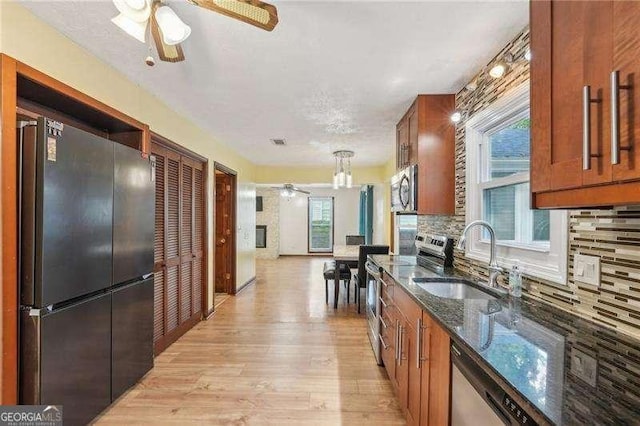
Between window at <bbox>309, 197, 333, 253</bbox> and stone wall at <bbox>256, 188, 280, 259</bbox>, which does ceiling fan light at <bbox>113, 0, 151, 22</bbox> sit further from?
window at <bbox>309, 197, 333, 253</bbox>

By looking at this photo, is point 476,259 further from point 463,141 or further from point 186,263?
point 186,263

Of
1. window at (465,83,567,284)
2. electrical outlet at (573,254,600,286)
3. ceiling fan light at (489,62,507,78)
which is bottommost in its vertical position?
electrical outlet at (573,254,600,286)

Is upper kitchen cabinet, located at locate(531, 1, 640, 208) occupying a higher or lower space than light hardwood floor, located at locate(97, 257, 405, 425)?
higher

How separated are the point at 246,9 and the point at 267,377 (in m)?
2.54

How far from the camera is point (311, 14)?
157 centimetres

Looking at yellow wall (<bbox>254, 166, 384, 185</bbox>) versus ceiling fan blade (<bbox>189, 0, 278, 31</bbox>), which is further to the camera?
yellow wall (<bbox>254, 166, 384, 185</bbox>)

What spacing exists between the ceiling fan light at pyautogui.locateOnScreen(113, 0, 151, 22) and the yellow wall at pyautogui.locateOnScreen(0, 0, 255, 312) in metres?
0.79

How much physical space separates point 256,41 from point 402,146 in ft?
6.04

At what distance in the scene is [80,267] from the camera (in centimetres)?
169

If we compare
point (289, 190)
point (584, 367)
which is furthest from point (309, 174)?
point (584, 367)

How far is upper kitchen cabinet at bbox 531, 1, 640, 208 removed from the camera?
732 mm

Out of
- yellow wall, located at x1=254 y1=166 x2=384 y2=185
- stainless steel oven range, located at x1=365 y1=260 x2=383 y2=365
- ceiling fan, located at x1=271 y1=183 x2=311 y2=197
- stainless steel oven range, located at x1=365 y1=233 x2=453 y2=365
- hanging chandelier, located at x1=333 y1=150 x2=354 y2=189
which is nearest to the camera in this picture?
stainless steel oven range, located at x1=365 y1=233 x2=453 y2=365

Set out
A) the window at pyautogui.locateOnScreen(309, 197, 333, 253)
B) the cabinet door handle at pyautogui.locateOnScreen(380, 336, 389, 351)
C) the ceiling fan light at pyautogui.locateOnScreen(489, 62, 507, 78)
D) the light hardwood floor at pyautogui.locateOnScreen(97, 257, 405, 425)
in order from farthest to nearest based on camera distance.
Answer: the window at pyautogui.locateOnScreen(309, 197, 333, 253)
the cabinet door handle at pyautogui.locateOnScreen(380, 336, 389, 351)
the light hardwood floor at pyautogui.locateOnScreen(97, 257, 405, 425)
the ceiling fan light at pyautogui.locateOnScreen(489, 62, 507, 78)

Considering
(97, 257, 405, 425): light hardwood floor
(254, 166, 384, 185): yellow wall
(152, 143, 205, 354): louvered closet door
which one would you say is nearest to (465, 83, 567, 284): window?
(97, 257, 405, 425): light hardwood floor
